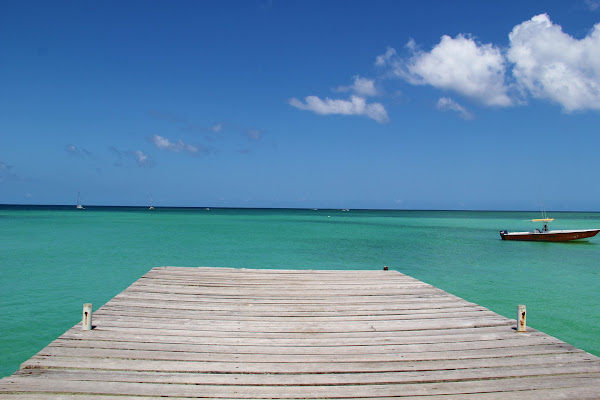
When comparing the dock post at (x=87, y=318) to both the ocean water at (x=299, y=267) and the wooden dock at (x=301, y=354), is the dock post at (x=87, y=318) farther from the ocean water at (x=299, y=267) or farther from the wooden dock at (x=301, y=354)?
the ocean water at (x=299, y=267)

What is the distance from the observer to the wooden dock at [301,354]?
371 centimetres

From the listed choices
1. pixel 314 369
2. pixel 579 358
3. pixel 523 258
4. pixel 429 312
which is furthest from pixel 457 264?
pixel 314 369

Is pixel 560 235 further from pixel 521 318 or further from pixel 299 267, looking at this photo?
pixel 521 318

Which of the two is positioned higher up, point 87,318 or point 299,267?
point 87,318

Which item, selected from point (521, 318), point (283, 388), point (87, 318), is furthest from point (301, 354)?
point (521, 318)

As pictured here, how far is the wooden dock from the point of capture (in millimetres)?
3711

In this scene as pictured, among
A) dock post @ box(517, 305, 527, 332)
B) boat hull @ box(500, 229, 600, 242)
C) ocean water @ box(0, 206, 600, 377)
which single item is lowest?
ocean water @ box(0, 206, 600, 377)

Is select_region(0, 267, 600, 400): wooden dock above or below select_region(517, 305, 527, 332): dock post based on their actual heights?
below

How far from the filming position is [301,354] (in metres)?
4.52

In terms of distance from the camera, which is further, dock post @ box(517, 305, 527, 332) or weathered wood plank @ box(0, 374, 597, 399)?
dock post @ box(517, 305, 527, 332)

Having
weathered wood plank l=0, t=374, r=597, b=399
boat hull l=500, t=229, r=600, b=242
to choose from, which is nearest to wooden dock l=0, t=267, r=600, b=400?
weathered wood plank l=0, t=374, r=597, b=399

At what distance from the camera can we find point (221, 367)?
4148 millimetres

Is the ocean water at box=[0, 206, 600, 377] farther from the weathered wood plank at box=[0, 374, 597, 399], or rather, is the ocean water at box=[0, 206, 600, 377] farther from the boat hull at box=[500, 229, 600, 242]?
the weathered wood plank at box=[0, 374, 597, 399]

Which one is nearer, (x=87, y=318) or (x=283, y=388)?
(x=283, y=388)
